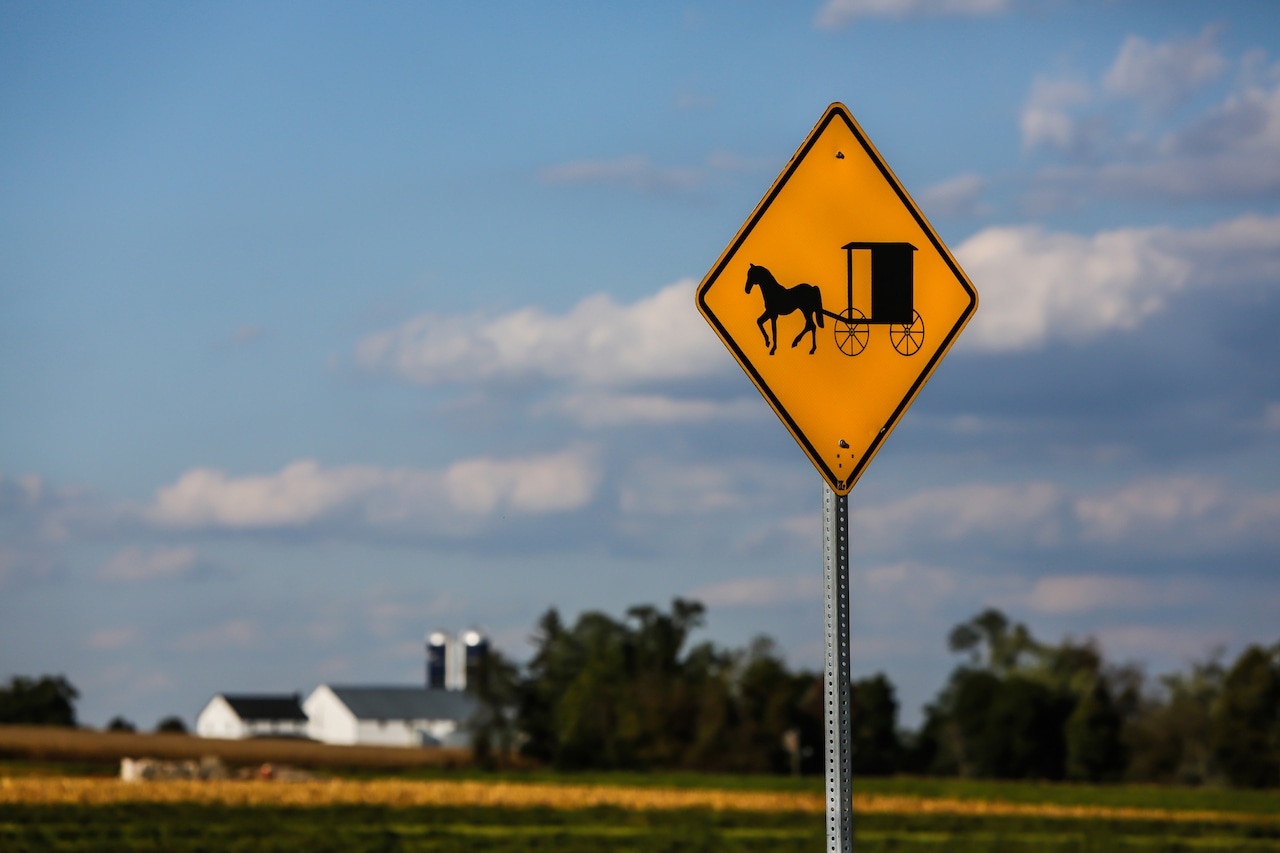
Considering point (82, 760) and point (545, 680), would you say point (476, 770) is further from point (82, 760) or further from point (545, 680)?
point (82, 760)

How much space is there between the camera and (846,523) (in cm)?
471

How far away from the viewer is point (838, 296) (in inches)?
194

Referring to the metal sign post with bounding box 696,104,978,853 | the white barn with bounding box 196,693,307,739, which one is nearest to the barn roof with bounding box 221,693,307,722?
the white barn with bounding box 196,693,307,739

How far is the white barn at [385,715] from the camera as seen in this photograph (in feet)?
442

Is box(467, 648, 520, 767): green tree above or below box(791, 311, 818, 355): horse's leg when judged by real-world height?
below

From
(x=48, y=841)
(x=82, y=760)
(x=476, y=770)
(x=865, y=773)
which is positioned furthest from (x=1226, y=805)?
(x=82, y=760)

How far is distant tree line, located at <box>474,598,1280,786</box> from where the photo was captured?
89688 millimetres

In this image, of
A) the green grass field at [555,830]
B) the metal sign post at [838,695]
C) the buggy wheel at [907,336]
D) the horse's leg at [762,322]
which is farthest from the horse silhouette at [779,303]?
the green grass field at [555,830]

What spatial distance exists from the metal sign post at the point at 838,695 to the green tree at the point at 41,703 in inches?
4069

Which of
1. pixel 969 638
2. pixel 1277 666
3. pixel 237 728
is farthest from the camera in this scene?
pixel 237 728

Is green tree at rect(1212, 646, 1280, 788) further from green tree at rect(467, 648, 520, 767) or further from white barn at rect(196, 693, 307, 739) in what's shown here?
white barn at rect(196, 693, 307, 739)

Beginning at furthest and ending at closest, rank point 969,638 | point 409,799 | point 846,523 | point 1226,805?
point 969,638, point 1226,805, point 409,799, point 846,523

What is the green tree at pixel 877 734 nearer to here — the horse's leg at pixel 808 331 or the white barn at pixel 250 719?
the white barn at pixel 250 719

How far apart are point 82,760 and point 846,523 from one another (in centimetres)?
8941
